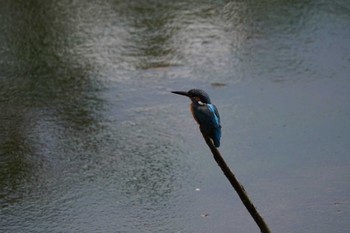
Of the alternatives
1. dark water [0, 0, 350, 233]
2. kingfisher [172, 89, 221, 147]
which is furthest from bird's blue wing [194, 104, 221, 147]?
dark water [0, 0, 350, 233]

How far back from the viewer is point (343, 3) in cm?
732

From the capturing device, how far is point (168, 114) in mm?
5730

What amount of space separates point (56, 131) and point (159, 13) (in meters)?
2.12

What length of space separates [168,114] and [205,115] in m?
2.12

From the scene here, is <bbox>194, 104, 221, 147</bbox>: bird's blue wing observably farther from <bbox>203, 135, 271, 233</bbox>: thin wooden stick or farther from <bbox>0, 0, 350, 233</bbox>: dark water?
<bbox>0, 0, 350, 233</bbox>: dark water

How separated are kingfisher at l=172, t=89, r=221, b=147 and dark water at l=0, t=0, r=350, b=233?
93 cm

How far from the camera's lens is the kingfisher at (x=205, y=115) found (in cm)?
361

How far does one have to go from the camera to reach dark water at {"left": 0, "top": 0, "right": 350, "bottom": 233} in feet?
15.1

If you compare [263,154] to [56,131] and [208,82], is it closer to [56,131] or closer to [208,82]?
[208,82]

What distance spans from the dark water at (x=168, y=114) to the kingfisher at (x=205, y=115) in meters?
0.93

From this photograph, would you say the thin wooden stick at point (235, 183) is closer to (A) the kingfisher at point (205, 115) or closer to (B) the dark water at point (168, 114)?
(A) the kingfisher at point (205, 115)

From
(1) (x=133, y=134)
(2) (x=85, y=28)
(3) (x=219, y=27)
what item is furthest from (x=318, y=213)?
(2) (x=85, y=28)

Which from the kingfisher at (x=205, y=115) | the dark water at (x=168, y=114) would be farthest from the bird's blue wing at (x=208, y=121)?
the dark water at (x=168, y=114)

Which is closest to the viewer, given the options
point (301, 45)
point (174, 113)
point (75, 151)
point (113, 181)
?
point (113, 181)
